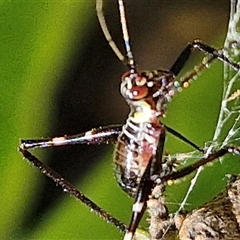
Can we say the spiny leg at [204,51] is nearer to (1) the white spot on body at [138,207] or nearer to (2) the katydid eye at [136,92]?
(2) the katydid eye at [136,92]

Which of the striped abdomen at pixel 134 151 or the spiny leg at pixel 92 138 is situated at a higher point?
the spiny leg at pixel 92 138

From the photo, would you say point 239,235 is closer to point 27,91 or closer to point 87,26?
point 27,91

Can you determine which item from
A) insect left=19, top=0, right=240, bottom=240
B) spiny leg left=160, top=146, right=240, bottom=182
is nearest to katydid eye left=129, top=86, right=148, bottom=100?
insect left=19, top=0, right=240, bottom=240

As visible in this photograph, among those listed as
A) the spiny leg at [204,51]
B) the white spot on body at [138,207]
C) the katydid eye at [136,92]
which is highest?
the spiny leg at [204,51]

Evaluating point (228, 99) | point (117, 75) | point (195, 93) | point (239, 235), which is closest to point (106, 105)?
point (117, 75)

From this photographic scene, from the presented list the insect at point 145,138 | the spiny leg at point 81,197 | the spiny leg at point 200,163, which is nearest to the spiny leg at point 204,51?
the insect at point 145,138

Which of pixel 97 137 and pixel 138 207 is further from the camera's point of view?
pixel 97 137

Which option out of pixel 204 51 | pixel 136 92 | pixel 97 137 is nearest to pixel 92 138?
pixel 97 137

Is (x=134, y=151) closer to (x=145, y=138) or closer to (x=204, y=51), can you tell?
(x=145, y=138)

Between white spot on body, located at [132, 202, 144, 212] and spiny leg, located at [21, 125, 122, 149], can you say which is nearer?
white spot on body, located at [132, 202, 144, 212]

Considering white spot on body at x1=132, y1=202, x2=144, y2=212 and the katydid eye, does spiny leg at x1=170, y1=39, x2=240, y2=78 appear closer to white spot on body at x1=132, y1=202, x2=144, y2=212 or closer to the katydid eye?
the katydid eye

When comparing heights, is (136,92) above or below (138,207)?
above

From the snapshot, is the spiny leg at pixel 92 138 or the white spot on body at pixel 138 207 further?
the spiny leg at pixel 92 138
